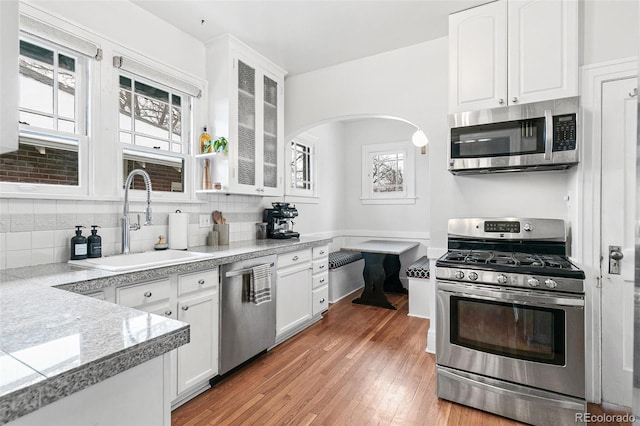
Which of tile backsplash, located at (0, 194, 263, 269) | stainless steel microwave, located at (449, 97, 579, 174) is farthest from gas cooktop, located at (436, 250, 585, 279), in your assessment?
tile backsplash, located at (0, 194, 263, 269)

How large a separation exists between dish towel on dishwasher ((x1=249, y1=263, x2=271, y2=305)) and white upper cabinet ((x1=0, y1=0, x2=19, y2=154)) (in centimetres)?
193

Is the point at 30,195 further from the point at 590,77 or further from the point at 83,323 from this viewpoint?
the point at 590,77

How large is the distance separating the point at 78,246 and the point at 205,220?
1104mm

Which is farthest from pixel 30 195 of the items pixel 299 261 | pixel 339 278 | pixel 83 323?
pixel 339 278

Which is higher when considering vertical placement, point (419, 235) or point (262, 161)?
point (262, 161)

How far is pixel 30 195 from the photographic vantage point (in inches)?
73.6

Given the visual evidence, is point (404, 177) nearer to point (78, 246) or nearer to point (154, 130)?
point (154, 130)

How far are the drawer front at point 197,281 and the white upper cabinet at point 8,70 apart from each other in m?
1.42

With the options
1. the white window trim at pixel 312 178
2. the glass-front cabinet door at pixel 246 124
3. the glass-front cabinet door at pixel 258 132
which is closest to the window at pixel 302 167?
the white window trim at pixel 312 178

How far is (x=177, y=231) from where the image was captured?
2.61m

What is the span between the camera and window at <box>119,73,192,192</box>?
96.8 inches

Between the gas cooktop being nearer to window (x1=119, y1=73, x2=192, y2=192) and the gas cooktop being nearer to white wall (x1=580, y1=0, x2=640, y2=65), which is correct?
white wall (x1=580, y1=0, x2=640, y2=65)

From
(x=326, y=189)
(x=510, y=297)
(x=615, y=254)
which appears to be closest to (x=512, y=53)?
(x=615, y=254)

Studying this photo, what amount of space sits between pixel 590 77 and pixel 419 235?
305 cm
